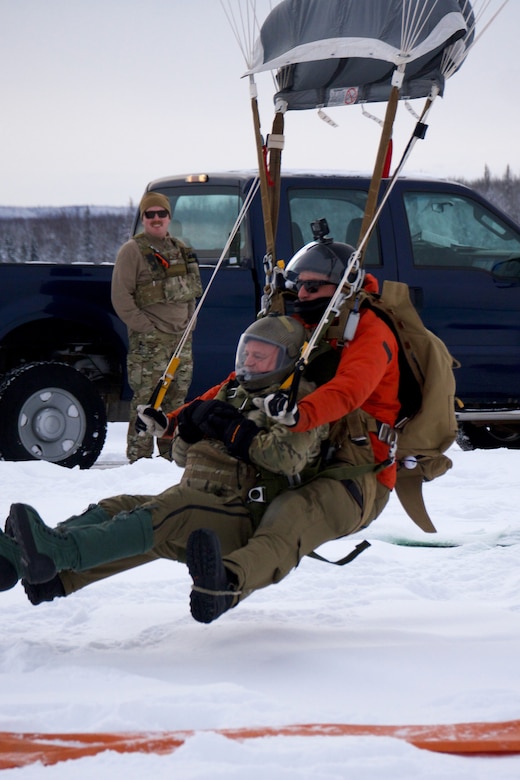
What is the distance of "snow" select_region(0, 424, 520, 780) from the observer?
2.92 meters

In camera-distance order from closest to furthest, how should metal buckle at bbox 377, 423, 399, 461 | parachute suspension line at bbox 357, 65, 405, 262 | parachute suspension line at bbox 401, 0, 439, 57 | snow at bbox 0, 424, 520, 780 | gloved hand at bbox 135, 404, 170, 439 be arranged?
snow at bbox 0, 424, 520, 780
metal buckle at bbox 377, 423, 399, 461
gloved hand at bbox 135, 404, 170, 439
parachute suspension line at bbox 401, 0, 439, 57
parachute suspension line at bbox 357, 65, 405, 262

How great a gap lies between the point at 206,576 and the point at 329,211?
178 inches

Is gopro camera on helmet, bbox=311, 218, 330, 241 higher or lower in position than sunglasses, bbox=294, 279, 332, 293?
higher

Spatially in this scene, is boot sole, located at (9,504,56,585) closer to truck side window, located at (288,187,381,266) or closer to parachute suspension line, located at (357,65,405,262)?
parachute suspension line, located at (357,65,405,262)

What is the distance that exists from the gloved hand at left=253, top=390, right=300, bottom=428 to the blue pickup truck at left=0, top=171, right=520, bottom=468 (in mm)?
3599

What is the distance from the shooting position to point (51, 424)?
7.54m

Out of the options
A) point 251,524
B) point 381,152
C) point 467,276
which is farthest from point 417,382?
point 467,276

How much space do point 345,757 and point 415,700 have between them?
57 cm

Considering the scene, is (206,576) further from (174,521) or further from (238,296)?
(238,296)

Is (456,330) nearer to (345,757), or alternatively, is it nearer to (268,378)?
(268,378)

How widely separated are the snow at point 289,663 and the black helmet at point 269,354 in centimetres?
94

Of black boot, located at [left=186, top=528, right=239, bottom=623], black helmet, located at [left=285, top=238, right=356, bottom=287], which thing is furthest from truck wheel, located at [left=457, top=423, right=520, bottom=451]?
black boot, located at [left=186, top=528, right=239, bottom=623]

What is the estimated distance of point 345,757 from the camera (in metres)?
2.92

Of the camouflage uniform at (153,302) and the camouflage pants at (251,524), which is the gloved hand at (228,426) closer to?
the camouflage pants at (251,524)
